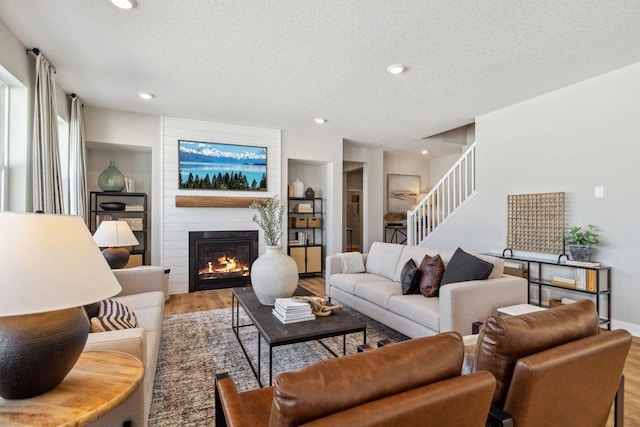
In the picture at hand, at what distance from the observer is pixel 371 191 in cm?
708

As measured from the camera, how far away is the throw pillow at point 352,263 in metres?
4.23

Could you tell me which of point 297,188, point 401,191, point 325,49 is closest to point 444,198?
point 401,191

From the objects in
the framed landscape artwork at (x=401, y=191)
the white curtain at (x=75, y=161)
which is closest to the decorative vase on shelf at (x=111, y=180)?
the white curtain at (x=75, y=161)

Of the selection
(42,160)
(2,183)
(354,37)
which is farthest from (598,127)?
(2,183)

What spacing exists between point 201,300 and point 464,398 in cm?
433

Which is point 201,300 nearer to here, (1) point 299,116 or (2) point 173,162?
(2) point 173,162

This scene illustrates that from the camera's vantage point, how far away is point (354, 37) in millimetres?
2699

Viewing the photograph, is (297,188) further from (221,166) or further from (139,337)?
(139,337)

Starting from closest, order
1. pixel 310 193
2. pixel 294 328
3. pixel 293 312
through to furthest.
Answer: pixel 294 328 → pixel 293 312 → pixel 310 193

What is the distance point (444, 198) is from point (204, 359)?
4606 mm

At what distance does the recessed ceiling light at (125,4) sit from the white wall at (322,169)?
3.47m

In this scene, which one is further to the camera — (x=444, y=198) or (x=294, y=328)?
(x=444, y=198)

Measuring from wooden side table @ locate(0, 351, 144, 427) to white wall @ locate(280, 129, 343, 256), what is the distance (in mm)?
4539

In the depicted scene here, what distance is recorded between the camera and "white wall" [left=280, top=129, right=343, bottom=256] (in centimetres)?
578
